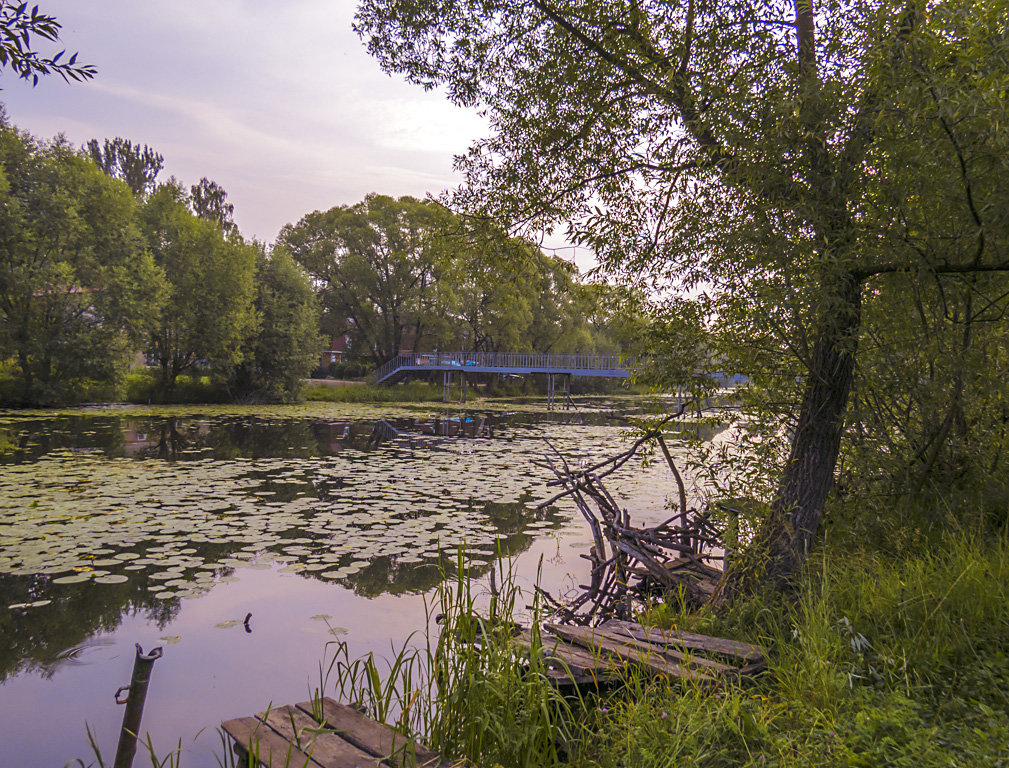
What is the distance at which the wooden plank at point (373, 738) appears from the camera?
238cm

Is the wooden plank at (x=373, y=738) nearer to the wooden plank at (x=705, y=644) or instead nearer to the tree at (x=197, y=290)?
the wooden plank at (x=705, y=644)

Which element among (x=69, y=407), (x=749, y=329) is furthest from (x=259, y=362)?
(x=749, y=329)

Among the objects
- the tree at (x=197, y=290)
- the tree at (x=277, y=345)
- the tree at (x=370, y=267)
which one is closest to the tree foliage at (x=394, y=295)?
the tree at (x=370, y=267)

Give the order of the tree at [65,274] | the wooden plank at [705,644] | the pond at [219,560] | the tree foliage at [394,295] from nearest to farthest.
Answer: the wooden plank at [705,644], the pond at [219,560], the tree at [65,274], the tree foliage at [394,295]

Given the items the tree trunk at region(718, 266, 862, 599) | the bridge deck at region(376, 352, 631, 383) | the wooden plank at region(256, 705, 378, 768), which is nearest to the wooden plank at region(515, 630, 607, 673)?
the wooden plank at region(256, 705, 378, 768)

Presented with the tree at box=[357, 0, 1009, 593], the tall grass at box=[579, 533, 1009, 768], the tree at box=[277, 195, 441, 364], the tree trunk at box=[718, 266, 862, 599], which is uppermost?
the tree at box=[277, 195, 441, 364]

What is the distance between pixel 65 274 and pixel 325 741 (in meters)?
23.9

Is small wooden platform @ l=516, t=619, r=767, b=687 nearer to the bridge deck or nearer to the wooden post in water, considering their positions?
the wooden post in water

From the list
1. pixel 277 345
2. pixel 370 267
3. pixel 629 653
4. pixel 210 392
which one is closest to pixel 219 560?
pixel 629 653

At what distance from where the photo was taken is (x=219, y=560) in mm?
6082

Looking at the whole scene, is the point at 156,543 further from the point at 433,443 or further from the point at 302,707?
the point at 433,443

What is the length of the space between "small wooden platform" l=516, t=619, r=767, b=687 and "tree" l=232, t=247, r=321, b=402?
26769mm

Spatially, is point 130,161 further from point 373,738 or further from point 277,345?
point 373,738

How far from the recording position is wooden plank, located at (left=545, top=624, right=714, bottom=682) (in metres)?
2.95
